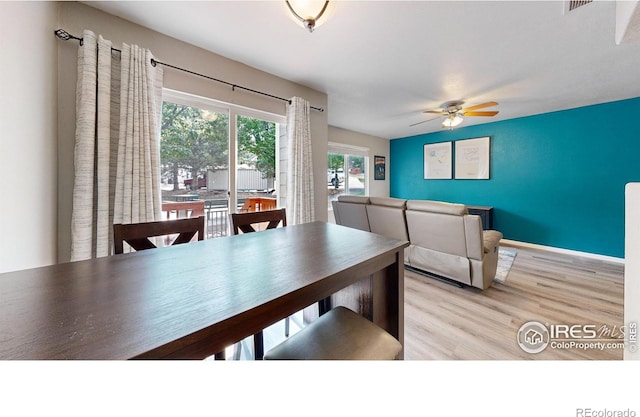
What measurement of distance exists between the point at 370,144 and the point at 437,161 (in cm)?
158

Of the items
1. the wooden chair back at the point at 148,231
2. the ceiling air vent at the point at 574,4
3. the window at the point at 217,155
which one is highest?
the ceiling air vent at the point at 574,4

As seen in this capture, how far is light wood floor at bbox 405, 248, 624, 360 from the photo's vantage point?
1.50m

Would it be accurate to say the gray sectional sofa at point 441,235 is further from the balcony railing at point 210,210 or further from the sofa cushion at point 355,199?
the balcony railing at point 210,210

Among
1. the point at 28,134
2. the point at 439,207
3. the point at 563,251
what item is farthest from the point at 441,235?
the point at 28,134

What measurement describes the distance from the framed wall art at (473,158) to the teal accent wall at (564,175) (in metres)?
0.10

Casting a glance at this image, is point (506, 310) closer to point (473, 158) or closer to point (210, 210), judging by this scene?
point (210, 210)

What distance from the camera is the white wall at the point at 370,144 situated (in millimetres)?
4898

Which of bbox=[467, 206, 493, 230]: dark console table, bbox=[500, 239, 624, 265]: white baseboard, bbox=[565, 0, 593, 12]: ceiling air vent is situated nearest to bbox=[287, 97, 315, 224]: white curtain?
bbox=[565, 0, 593, 12]: ceiling air vent

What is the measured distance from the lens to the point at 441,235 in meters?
2.42

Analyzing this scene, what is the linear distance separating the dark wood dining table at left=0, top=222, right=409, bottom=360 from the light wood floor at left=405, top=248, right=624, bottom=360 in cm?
81

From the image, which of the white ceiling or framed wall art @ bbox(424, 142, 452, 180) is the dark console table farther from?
the white ceiling

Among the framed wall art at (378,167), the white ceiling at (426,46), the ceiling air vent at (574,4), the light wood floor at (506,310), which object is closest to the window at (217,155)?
the white ceiling at (426,46)
